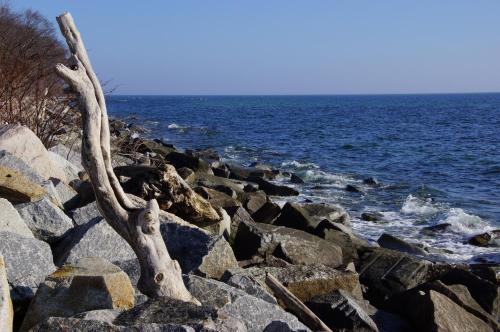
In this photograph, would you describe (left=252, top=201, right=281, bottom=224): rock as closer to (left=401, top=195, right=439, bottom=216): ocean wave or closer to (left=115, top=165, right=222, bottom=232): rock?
(left=115, top=165, right=222, bottom=232): rock

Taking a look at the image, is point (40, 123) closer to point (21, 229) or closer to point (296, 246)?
point (296, 246)

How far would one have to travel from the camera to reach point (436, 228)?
1431 cm

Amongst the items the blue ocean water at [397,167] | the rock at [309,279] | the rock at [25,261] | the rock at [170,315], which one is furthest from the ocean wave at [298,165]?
the rock at [170,315]

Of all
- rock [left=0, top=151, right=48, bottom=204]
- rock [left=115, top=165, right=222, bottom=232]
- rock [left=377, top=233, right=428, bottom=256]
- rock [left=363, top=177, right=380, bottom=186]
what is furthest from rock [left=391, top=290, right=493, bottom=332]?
rock [left=363, top=177, right=380, bottom=186]

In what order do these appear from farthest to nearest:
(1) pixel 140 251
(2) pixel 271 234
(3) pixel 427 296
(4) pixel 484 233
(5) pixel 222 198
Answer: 1. (4) pixel 484 233
2. (5) pixel 222 198
3. (2) pixel 271 234
4. (3) pixel 427 296
5. (1) pixel 140 251

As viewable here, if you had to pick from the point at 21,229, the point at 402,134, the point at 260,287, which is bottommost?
the point at 402,134

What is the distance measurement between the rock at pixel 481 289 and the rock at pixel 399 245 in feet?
10.2

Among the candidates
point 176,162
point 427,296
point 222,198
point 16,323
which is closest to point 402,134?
point 176,162

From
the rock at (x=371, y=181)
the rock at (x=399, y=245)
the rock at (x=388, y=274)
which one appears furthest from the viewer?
the rock at (x=371, y=181)

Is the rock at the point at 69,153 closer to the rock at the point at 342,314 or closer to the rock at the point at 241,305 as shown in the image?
the rock at the point at 342,314

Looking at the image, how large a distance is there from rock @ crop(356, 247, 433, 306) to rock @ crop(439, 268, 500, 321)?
0.38 meters

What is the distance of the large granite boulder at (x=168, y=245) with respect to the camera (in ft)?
18.6

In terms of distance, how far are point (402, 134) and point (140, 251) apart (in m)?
37.9

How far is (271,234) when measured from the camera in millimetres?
8391
